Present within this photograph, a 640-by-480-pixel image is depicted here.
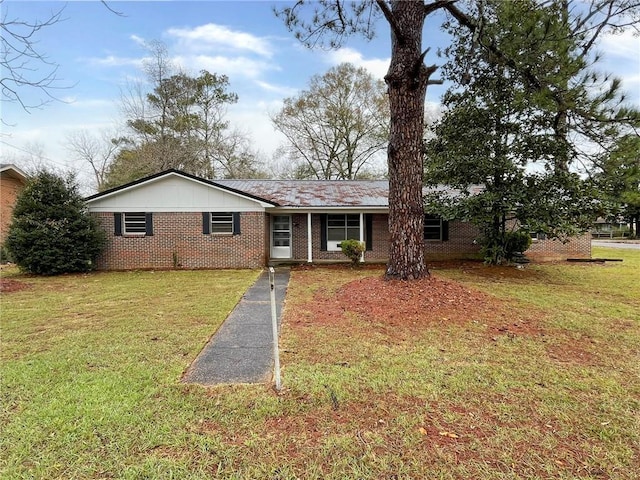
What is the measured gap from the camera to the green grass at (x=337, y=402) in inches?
90.7

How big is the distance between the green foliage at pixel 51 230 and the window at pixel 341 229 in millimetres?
8536

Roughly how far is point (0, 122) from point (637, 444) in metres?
8.90

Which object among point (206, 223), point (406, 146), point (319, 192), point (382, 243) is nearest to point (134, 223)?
point (206, 223)

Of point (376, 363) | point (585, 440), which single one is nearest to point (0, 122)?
point (376, 363)

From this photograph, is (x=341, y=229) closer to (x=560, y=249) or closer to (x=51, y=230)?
(x=560, y=249)

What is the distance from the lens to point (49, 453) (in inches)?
94.1

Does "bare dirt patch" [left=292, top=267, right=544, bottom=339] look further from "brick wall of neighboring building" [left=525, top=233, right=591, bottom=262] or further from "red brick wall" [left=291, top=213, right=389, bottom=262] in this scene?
"brick wall of neighboring building" [left=525, top=233, right=591, bottom=262]

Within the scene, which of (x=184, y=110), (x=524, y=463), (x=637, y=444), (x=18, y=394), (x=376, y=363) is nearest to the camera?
(x=524, y=463)

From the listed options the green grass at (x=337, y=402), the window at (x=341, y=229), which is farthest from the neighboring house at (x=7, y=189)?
the window at (x=341, y=229)

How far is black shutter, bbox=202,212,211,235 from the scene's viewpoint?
12.6 metres

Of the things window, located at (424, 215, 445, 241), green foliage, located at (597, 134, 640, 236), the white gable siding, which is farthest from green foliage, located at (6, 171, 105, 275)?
green foliage, located at (597, 134, 640, 236)

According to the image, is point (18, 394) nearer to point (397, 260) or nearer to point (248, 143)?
point (397, 260)

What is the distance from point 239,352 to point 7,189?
18090 mm

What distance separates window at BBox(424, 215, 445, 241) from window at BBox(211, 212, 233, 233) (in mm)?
8091
